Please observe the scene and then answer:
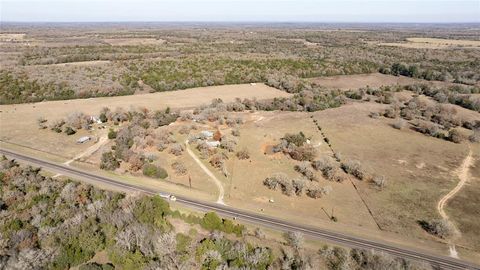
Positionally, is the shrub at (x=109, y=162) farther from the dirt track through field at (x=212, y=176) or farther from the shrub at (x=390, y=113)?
the shrub at (x=390, y=113)

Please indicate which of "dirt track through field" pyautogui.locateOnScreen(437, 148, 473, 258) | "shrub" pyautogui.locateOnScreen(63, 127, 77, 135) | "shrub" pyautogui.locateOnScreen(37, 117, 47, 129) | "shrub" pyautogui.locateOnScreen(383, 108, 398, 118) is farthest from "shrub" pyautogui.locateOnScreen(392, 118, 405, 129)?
"shrub" pyautogui.locateOnScreen(37, 117, 47, 129)

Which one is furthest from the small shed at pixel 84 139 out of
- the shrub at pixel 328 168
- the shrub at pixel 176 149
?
the shrub at pixel 328 168

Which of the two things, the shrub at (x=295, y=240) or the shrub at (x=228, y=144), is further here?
the shrub at (x=228, y=144)

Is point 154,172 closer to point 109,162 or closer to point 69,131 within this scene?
point 109,162

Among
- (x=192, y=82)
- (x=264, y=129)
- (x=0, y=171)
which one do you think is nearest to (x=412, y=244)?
(x=264, y=129)

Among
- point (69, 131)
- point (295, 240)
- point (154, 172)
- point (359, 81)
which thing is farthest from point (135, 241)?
point (359, 81)

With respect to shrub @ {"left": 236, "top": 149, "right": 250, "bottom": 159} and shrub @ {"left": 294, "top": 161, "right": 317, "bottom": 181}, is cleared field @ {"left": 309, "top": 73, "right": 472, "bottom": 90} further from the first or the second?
shrub @ {"left": 294, "top": 161, "right": 317, "bottom": 181}
